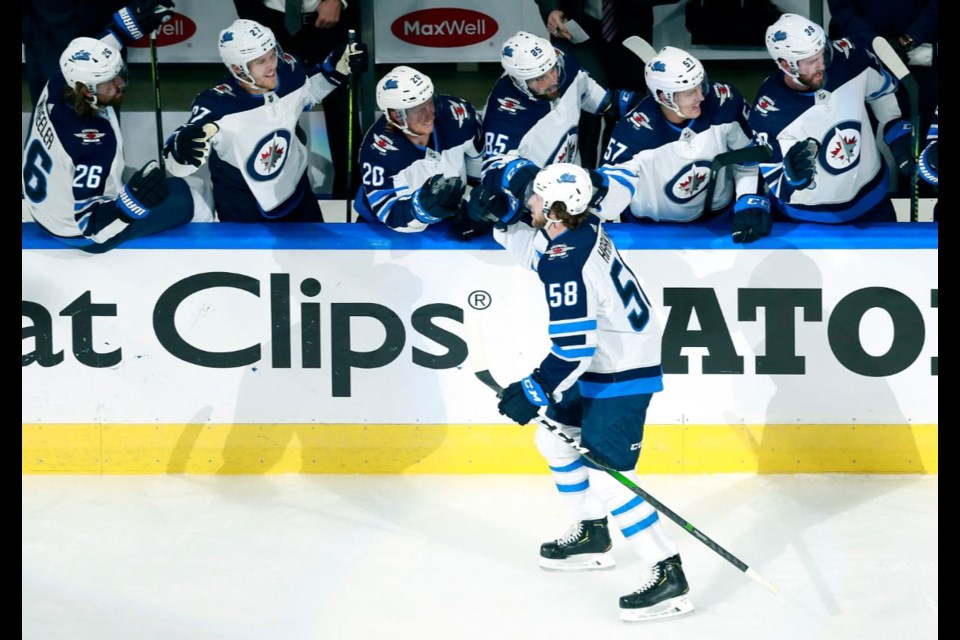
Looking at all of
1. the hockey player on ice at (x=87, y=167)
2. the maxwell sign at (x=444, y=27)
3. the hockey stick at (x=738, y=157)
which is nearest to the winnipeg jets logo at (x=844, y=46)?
the hockey stick at (x=738, y=157)

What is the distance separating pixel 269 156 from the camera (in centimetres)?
566

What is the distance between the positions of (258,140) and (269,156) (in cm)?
8

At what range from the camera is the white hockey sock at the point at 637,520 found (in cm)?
425

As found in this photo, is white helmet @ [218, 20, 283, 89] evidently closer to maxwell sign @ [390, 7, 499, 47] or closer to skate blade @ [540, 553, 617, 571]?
maxwell sign @ [390, 7, 499, 47]

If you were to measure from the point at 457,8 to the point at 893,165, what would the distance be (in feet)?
7.69

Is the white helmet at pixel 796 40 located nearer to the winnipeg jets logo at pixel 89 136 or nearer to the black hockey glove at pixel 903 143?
the black hockey glove at pixel 903 143

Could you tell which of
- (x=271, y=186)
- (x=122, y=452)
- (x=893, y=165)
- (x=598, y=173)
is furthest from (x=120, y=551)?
(x=893, y=165)

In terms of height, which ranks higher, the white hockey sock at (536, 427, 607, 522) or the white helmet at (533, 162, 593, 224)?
the white helmet at (533, 162, 593, 224)

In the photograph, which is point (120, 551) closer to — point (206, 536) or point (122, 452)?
point (206, 536)

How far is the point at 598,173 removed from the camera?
4.89 meters

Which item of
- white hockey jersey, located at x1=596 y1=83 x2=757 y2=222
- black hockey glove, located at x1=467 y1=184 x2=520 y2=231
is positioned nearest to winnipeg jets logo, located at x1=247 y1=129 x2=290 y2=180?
black hockey glove, located at x1=467 y1=184 x2=520 y2=231

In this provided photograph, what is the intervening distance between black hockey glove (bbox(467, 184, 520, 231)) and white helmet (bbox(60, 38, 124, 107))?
1.53 m

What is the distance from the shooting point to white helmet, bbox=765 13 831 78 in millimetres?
5340

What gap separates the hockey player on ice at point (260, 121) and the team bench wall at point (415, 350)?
1.23ft
